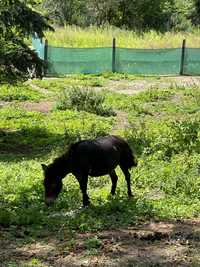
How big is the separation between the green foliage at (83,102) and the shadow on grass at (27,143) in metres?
2.42

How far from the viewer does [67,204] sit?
26.6 ft

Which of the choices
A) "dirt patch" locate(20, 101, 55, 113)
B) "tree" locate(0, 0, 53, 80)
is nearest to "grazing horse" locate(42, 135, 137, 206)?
"tree" locate(0, 0, 53, 80)

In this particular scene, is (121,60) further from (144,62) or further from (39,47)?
(39,47)

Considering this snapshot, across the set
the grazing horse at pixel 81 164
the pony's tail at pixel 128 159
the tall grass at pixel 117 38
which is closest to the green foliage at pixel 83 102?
the pony's tail at pixel 128 159

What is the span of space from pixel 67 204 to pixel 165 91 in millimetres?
12594

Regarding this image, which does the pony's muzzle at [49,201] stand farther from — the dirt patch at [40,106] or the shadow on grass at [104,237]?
the dirt patch at [40,106]

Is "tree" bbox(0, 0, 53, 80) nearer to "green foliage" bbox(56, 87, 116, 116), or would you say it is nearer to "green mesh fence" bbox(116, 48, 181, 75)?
"green foliage" bbox(56, 87, 116, 116)

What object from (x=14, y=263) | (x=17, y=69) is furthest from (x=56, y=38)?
(x=14, y=263)

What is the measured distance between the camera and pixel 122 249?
20.3ft

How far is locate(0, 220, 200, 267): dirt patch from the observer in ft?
19.1

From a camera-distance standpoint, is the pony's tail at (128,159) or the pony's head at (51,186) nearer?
the pony's head at (51,186)

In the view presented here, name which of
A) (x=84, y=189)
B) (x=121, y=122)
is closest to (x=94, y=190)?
(x=84, y=189)

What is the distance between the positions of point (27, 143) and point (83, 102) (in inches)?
158

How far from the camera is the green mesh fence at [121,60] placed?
25.6 metres
